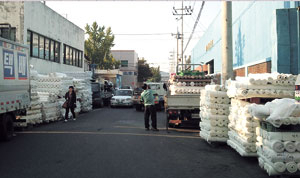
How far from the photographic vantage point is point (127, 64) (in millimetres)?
84750

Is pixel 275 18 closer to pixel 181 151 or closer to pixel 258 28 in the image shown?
pixel 258 28

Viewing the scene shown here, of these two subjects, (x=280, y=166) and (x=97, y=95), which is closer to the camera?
(x=280, y=166)

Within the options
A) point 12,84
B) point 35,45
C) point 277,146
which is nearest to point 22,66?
point 12,84

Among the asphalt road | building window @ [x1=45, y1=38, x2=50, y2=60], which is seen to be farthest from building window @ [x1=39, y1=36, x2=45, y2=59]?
the asphalt road

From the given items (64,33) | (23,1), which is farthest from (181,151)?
(64,33)

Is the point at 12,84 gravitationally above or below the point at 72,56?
below

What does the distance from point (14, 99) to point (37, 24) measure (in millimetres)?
13469

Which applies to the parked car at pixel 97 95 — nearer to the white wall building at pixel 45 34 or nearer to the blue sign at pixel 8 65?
the white wall building at pixel 45 34

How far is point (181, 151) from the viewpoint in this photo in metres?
8.34

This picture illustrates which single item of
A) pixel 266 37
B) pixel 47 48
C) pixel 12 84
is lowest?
pixel 12 84

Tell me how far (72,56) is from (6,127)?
72.9 ft

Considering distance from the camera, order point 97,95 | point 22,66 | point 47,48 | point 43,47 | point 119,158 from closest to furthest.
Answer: point 119,158 → point 22,66 → point 43,47 → point 47,48 → point 97,95

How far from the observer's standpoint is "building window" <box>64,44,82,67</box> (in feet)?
97.6

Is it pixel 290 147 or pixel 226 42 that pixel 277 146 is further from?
pixel 226 42
